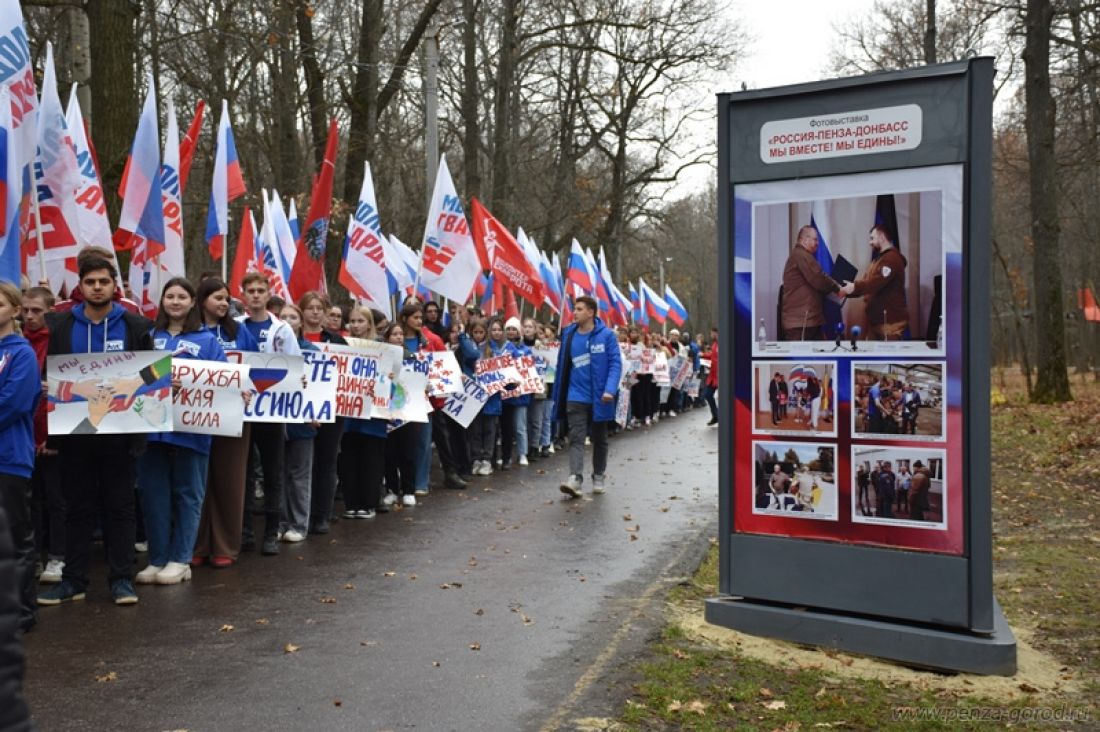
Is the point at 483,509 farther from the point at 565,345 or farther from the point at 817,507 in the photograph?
the point at 817,507

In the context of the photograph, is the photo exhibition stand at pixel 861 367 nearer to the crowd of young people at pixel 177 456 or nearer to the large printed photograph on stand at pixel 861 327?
the large printed photograph on stand at pixel 861 327

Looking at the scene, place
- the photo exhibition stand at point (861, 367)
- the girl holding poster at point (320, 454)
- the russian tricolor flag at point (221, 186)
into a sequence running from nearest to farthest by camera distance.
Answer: the photo exhibition stand at point (861, 367)
the girl holding poster at point (320, 454)
the russian tricolor flag at point (221, 186)

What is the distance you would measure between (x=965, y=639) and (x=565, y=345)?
26.0 feet

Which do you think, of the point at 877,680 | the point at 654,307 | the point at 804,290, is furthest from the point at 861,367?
the point at 654,307

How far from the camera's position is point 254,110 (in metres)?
31.5

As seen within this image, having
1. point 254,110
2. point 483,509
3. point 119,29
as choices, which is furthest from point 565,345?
point 254,110

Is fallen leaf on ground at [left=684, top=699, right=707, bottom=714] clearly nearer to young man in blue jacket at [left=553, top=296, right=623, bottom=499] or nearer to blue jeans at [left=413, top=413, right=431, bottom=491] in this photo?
blue jeans at [left=413, top=413, right=431, bottom=491]

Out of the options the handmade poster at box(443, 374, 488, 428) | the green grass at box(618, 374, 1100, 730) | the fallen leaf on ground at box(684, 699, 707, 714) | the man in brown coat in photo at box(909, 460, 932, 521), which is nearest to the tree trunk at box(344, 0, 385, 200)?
the handmade poster at box(443, 374, 488, 428)

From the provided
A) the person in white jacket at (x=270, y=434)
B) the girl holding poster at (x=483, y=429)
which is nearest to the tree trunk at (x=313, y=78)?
the girl holding poster at (x=483, y=429)

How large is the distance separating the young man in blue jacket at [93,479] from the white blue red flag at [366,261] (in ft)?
23.9

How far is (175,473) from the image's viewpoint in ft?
27.6

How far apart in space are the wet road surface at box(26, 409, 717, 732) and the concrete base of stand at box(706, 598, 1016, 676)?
0.55 metres

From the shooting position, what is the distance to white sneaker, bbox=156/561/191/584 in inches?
325

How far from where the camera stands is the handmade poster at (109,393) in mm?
7562
